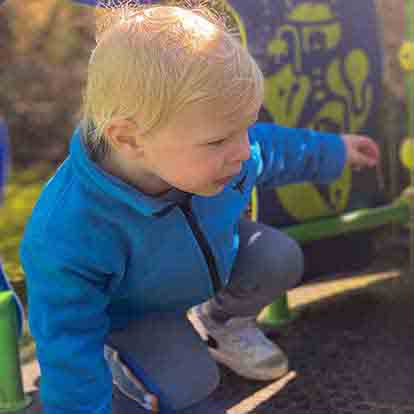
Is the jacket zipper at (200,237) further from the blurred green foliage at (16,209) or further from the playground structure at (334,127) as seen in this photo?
the blurred green foliage at (16,209)

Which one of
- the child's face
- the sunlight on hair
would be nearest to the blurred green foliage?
the child's face

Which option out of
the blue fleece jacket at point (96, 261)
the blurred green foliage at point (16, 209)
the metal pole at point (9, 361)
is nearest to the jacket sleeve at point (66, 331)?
the blue fleece jacket at point (96, 261)

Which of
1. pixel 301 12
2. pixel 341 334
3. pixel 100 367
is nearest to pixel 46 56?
pixel 301 12

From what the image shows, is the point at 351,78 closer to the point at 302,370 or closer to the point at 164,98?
the point at 302,370

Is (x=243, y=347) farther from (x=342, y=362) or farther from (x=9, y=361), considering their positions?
(x=9, y=361)

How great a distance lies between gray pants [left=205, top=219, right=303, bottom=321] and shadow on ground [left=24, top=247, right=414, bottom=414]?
15 centimetres

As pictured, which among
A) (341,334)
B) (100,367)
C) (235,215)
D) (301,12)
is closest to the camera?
(100,367)

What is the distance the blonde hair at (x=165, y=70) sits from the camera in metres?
0.97

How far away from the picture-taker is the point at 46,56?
10.5ft

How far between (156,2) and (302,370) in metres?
0.76

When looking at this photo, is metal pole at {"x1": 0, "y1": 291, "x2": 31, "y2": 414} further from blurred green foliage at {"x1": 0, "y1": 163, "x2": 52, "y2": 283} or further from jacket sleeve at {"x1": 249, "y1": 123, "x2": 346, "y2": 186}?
blurred green foliage at {"x1": 0, "y1": 163, "x2": 52, "y2": 283}

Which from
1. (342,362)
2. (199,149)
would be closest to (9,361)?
(199,149)

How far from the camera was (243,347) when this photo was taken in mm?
1413

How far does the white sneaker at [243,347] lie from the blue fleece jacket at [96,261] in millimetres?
251
